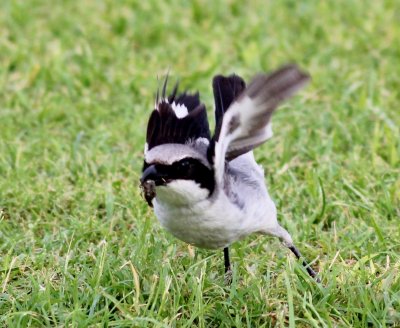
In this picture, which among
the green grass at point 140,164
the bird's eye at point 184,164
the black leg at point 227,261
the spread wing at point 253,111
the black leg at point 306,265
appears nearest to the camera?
the spread wing at point 253,111

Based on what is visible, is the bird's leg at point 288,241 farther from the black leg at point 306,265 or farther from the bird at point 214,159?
the bird at point 214,159

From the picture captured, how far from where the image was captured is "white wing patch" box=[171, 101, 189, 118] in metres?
3.69

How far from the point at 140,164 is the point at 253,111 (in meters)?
1.93

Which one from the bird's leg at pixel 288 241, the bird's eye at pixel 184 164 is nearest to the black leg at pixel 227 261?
the bird's leg at pixel 288 241

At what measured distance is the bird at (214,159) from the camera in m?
3.26

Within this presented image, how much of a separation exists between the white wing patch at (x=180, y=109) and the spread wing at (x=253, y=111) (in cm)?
32

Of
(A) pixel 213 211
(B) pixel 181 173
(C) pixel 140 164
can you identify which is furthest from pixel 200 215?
(C) pixel 140 164

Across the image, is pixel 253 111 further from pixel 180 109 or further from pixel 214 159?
pixel 180 109

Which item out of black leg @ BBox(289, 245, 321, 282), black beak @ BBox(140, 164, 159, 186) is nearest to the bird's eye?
black beak @ BBox(140, 164, 159, 186)

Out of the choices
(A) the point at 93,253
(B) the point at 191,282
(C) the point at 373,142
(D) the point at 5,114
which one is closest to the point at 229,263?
(B) the point at 191,282

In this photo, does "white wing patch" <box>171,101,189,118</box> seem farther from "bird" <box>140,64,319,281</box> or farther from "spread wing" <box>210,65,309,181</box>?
"spread wing" <box>210,65,309,181</box>

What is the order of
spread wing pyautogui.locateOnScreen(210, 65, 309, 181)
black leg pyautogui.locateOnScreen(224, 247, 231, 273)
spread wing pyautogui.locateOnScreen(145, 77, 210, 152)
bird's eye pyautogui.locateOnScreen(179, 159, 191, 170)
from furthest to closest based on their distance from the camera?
black leg pyautogui.locateOnScreen(224, 247, 231, 273) < spread wing pyautogui.locateOnScreen(145, 77, 210, 152) < bird's eye pyautogui.locateOnScreen(179, 159, 191, 170) < spread wing pyautogui.locateOnScreen(210, 65, 309, 181)

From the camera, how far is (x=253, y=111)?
3305 millimetres

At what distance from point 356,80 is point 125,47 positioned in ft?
5.90
